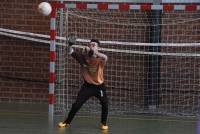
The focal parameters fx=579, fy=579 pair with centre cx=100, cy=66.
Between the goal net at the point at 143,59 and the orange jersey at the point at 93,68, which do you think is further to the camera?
the goal net at the point at 143,59

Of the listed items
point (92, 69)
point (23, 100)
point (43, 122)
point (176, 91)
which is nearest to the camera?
point (92, 69)

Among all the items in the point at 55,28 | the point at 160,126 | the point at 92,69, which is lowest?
the point at 160,126

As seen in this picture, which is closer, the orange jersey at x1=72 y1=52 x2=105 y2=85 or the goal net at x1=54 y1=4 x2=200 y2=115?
the orange jersey at x1=72 y1=52 x2=105 y2=85

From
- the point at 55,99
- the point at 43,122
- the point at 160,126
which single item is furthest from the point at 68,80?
the point at 160,126

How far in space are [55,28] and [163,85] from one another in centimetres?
282

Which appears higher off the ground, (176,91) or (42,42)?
(42,42)

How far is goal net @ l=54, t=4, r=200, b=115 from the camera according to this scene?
12375 millimetres

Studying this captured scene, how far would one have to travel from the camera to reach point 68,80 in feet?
41.6

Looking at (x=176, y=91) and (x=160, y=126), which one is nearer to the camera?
(x=160, y=126)

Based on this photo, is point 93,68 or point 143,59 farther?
point 143,59

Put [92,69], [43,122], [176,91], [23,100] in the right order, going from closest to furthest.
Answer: [92,69], [43,122], [176,91], [23,100]

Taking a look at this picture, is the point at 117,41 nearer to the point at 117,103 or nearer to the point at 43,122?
the point at 117,103

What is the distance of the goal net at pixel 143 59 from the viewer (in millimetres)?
12375

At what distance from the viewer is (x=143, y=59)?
1275cm
